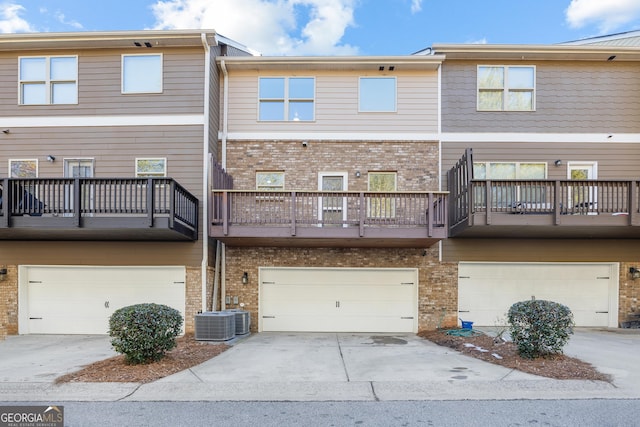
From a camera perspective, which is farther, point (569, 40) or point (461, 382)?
point (569, 40)

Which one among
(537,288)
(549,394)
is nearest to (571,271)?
(537,288)

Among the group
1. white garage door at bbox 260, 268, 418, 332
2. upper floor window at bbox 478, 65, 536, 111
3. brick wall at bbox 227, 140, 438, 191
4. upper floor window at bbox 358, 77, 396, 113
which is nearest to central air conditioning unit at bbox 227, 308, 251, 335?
white garage door at bbox 260, 268, 418, 332

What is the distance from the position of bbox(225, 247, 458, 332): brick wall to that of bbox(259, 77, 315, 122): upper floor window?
12.6ft

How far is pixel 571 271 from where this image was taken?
11.2m

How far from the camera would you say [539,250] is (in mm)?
11070

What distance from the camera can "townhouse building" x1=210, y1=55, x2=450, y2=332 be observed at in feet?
36.6

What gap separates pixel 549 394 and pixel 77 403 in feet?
20.9

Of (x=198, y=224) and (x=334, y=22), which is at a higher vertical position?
(x=334, y=22)

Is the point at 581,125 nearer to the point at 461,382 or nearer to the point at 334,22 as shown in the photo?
the point at 461,382

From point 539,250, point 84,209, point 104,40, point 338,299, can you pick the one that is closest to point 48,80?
point 104,40

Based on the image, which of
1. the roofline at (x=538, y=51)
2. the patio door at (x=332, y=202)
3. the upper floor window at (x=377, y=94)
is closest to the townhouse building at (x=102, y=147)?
the patio door at (x=332, y=202)

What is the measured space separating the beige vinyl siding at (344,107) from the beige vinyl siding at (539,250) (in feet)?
11.2

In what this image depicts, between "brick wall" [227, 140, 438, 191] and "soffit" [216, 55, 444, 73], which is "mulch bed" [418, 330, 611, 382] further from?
"soffit" [216, 55, 444, 73]

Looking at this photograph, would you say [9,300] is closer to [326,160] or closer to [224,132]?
[224,132]
